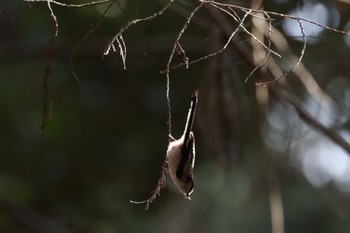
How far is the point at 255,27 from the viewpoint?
205 centimetres

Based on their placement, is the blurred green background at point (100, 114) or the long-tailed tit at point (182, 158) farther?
the blurred green background at point (100, 114)

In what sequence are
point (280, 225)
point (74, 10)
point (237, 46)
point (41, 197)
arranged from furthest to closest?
point (41, 197)
point (74, 10)
point (280, 225)
point (237, 46)

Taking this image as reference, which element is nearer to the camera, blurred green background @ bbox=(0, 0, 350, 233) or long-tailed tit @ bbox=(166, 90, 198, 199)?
long-tailed tit @ bbox=(166, 90, 198, 199)

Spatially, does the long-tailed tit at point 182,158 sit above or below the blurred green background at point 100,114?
above

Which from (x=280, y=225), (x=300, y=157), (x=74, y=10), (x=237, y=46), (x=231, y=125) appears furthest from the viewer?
(x=300, y=157)

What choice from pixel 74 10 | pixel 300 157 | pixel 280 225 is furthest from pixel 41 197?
pixel 300 157

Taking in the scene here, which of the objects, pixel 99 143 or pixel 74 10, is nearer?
pixel 74 10

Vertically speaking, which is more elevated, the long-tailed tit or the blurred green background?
the long-tailed tit

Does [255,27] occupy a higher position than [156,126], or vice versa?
[255,27]

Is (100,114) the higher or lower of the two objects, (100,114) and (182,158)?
the lower

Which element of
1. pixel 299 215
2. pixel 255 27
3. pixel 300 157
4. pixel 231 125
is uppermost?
pixel 255 27

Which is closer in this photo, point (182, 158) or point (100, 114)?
point (182, 158)

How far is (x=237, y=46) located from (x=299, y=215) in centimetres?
292

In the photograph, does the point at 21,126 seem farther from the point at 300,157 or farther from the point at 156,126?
the point at 300,157
